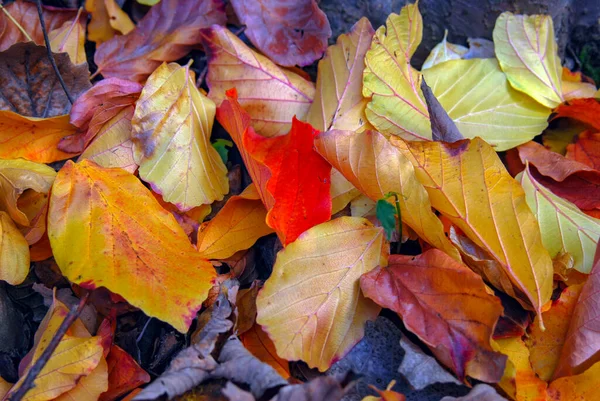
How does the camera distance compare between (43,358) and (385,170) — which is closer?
(43,358)

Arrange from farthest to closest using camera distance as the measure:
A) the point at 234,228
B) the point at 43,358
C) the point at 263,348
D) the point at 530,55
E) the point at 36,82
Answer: the point at 530,55, the point at 36,82, the point at 234,228, the point at 263,348, the point at 43,358

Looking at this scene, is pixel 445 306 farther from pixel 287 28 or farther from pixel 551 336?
pixel 287 28

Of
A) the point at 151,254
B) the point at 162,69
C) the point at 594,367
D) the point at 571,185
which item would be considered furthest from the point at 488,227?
the point at 162,69

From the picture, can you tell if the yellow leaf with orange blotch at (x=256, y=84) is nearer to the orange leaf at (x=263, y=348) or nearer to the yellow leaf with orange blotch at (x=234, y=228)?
the yellow leaf with orange blotch at (x=234, y=228)

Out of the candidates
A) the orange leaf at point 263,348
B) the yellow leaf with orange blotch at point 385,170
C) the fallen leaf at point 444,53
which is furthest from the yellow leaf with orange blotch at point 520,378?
the fallen leaf at point 444,53

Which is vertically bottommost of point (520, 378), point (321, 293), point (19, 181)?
point (520, 378)

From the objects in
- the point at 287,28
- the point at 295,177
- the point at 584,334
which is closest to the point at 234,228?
the point at 295,177

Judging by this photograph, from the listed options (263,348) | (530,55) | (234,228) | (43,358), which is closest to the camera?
(43,358)
